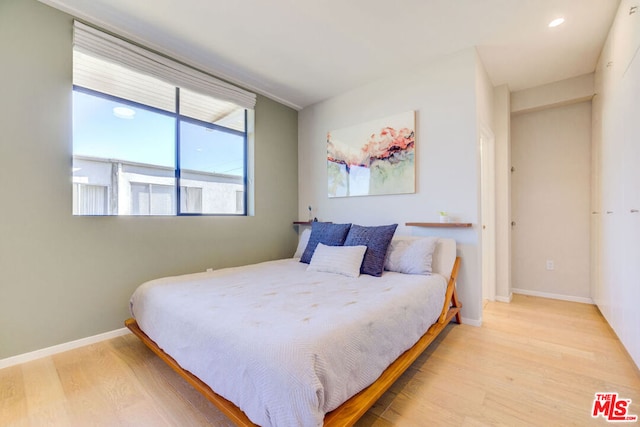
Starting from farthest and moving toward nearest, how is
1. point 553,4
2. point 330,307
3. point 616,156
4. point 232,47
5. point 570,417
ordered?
point 232,47 < point 616,156 < point 553,4 < point 330,307 < point 570,417

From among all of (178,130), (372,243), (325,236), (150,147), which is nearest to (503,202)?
(372,243)

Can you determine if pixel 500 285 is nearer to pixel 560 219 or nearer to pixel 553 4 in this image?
pixel 560 219

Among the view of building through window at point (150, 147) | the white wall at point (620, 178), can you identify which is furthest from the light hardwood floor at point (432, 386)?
the view of building through window at point (150, 147)

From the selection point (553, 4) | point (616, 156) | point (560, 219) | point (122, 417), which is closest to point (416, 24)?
point (553, 4)

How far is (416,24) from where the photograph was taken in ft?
7.45

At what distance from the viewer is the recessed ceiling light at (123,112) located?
2600mm

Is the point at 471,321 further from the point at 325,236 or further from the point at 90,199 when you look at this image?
the point at 90,199

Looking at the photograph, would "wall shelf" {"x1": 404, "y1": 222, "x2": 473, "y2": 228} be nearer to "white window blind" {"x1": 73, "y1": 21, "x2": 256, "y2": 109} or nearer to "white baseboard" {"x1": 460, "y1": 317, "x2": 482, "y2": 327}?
"white baseboard" {"x1": 460, "y1": 317, "x2": 482, "y2": 327}

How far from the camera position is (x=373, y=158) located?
3207mm

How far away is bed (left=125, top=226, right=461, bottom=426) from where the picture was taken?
1032mm

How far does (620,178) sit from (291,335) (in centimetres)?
265

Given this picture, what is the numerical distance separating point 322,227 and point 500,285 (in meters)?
2.28

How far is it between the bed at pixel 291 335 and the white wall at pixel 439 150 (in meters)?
0.64

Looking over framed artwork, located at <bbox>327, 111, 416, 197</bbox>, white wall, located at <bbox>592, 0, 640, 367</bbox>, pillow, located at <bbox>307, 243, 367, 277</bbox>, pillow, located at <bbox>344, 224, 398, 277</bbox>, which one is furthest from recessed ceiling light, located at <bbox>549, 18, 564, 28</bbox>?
pillow, located at <bbox>307, 243, 367, 277</bbox>
